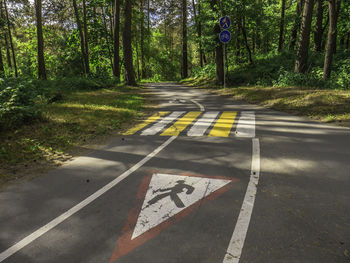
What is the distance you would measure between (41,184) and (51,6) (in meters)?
26.0

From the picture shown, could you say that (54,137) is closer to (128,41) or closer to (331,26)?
(331,26)

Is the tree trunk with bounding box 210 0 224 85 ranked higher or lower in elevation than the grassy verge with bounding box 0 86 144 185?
higher

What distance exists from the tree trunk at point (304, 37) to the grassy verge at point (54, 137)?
1110 cm

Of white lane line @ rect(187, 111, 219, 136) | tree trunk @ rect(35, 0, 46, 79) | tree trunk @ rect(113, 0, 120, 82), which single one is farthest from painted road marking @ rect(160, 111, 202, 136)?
tree trunk @ rect(113, 0, 120, 82)

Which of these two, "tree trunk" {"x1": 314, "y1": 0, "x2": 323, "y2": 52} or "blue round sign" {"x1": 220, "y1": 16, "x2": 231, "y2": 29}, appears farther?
"tree trunk" {"x1": 314, "y1": 0, "x2": 323, "y2": 52}

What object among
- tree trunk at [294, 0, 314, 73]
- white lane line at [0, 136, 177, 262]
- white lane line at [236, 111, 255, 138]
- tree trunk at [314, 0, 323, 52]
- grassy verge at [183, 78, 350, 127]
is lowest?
white lane line at [0, 136, 177, 262]

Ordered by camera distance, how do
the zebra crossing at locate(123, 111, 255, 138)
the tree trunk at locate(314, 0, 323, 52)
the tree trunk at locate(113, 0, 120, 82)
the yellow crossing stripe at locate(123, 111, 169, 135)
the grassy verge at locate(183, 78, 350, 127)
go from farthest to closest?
the tree trunk at locate(113, 0, 120, 82), the tree trunk at locate(314, 0, 323, 52), the grassy verge at locate(183, 78, 350, 127), the yellow crossing stripe at locate(123, 111, 169, 135), the zebra crossing at locate(123, 111, 255, 138)

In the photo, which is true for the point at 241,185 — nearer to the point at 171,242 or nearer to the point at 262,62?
the point at 171,242

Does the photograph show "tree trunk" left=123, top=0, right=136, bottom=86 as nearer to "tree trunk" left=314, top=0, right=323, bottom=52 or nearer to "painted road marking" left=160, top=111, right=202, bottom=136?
"painted road marking" left=160, top=111, right=202, bottom=136

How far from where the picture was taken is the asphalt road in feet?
7.84

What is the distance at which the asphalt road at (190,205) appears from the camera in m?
2.39

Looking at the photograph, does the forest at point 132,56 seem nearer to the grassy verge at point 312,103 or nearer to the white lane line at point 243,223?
the grassy verge at point 312,103

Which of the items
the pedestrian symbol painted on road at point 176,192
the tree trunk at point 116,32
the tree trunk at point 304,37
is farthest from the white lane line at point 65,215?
the tree trunk at point 116,32

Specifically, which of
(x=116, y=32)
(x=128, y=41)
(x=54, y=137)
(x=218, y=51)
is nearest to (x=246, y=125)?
(x=54, y=137)
